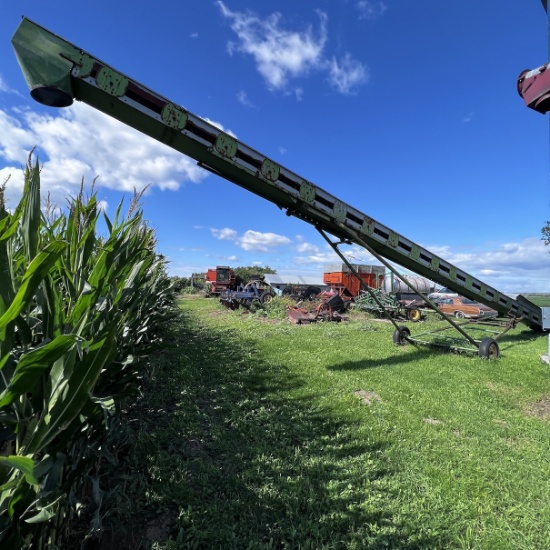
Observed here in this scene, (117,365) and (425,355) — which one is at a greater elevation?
(117,365)

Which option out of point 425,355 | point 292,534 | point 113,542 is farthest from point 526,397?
point 113,542

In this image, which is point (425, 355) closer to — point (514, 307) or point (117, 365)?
point (514, 307)

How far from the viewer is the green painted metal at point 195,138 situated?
339 centimetres

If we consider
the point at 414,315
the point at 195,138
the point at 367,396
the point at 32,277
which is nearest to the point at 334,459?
the point at 367,396

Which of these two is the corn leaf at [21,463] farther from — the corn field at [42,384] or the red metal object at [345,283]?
the red metal object at [345,283]

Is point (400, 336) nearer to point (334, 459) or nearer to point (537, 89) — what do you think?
point (334, 459)

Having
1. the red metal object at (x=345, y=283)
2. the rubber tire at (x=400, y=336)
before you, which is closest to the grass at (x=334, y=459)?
the rubber tire at (x=400, y=336)

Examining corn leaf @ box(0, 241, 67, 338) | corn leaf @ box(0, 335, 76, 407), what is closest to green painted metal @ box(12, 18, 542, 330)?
corn leaf @ box(0, 241, 67, 338)

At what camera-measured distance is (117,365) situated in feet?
6.91

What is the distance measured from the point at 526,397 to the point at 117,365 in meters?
6.03

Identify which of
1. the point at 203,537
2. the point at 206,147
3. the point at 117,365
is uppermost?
the point at 206,147

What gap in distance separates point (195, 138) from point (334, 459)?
4.20 m

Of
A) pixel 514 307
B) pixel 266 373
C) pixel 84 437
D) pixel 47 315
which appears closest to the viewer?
pixel 47 315

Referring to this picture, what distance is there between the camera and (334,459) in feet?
10.7
